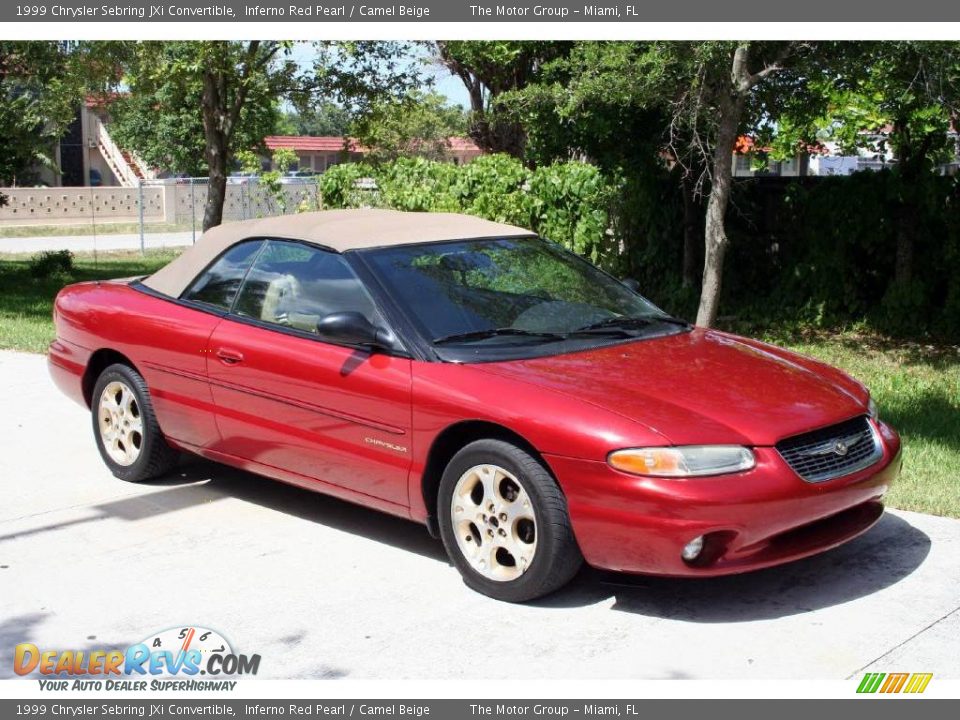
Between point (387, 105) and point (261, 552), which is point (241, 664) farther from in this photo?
point (387, 105)

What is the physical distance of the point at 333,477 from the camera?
5676mm

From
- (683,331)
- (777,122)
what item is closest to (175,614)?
(683,331)

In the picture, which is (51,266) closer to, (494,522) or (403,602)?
(403,602)

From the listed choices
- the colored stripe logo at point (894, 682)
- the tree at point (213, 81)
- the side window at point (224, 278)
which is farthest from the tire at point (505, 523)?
the tree at point (213, 81)

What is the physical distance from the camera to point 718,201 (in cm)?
1058

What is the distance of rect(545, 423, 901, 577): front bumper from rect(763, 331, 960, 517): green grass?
1781mm

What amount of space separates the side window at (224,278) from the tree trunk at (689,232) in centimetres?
736

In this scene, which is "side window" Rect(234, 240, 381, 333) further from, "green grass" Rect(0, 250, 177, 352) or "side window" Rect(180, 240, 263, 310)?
"green grass" Rect(0, 250, 177, 352)

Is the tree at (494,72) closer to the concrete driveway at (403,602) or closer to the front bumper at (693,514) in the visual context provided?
the concrete driveway at (403,602)

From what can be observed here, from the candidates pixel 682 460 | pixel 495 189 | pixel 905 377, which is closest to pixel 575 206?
pixel 495 189

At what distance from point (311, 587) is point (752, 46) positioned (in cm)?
653

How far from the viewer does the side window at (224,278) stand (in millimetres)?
6383

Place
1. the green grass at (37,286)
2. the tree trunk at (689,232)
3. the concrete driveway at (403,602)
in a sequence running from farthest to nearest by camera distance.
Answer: the tree trunk at (689,232) < the green grass at (37,286) < the concrete driveway at (403,602)

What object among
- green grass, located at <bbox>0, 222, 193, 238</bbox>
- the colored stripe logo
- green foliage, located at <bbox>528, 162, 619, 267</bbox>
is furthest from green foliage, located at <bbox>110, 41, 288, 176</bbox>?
green grass, located at <bbox>0, 222, 193, 238</bbox>
